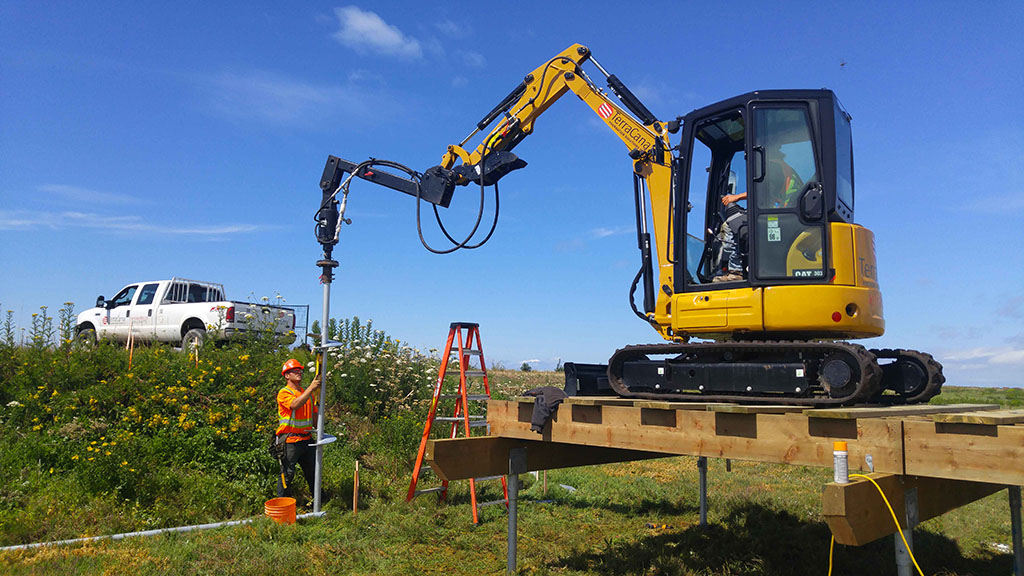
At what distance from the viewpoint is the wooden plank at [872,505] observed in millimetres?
3754

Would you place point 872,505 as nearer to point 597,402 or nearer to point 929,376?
point 597,402

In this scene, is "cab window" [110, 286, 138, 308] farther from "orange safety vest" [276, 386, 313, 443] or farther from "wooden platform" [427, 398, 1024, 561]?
"wooden platform" [427, 398, 1024, 561]

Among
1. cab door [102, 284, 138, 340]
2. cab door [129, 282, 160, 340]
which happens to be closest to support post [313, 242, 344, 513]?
cab door [129, 282, 160, 340]

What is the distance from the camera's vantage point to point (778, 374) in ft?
19.6

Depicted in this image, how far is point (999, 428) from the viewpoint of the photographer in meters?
3.76

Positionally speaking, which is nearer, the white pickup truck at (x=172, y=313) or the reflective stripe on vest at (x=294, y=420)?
the reflective stripe on vest at (x=294, y=420)

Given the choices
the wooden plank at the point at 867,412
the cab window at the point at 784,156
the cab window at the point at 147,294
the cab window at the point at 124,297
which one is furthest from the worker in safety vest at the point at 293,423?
the cab window at the point at 124,297

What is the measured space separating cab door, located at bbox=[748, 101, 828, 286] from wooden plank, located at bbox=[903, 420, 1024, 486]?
2291 mm

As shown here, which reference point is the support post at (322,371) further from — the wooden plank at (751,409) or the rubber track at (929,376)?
the rubber track at (929,376)

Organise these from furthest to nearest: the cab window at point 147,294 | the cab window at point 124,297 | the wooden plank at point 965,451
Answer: the cab window at point 124,297 → the cab window at point 147,294 → the wooden plank at point 965,451

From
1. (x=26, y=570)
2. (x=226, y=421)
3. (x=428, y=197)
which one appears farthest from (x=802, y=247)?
(x=226, y=421)

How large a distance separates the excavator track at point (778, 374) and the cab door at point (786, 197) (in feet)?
2.23

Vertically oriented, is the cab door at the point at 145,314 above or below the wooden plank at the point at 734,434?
above

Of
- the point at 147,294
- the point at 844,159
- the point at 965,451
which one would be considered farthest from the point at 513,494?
the point at 147,294
